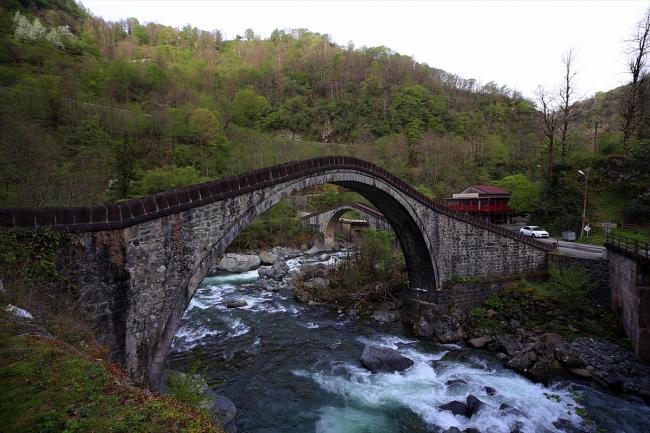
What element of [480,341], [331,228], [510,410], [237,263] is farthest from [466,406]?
[331,228]

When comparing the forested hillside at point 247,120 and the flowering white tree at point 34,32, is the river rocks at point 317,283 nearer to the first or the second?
the forested hillside at point 247,120

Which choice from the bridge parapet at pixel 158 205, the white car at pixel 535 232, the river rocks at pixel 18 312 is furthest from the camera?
the white car at pixel 535 232

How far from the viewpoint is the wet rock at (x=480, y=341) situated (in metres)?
13.1

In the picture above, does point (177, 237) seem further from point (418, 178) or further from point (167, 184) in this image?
point (418, 178)

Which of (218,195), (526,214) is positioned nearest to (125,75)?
(218,195)

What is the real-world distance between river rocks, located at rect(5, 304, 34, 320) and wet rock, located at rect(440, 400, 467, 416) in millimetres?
9335

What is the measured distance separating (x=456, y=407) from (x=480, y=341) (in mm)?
4909

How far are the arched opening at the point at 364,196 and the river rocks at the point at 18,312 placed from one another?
3155 mm

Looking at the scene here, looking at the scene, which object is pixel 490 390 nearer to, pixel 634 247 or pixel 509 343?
pixel 509 343

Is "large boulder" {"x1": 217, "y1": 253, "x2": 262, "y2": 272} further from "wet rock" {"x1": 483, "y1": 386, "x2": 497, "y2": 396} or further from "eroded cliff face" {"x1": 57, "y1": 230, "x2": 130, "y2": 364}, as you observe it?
"wet rock" {"x1": 483, "y1": 386, "x2": 497, "y2": 396}

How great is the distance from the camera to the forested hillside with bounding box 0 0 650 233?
23.1 meters

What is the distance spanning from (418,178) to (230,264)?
95.7ft

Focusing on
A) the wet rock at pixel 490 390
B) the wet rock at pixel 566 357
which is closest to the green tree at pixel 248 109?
the wet rock at pixel 566 357

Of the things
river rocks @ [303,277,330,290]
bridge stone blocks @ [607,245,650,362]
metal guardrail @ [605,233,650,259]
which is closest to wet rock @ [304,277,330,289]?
river rocks @ [303,277,330,290]
